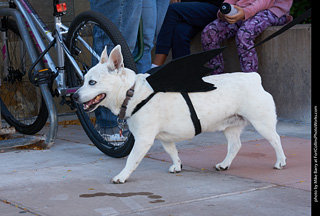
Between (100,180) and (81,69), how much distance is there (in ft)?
3.75

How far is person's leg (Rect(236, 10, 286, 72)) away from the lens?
244 inches

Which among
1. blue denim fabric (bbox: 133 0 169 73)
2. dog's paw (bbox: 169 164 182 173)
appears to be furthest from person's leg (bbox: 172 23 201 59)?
dog's paw (bbox: 169 164 182 173)

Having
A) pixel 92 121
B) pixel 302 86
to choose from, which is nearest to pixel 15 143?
pixel 92 121

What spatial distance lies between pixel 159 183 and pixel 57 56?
1.65m

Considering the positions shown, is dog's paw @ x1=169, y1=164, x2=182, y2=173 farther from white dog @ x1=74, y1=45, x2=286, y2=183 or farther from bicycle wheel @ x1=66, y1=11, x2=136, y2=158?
bicycle wheel @ x1=66, y1=11, x2=136, y2=158

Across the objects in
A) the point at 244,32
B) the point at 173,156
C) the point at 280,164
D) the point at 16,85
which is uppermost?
the point at 244,32

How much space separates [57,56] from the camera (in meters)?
4.81

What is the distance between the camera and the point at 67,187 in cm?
371

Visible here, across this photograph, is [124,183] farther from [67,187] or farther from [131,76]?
[131,76]

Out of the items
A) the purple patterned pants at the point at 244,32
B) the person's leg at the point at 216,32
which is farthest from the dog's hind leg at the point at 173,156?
the person's leg at the point at 216,32

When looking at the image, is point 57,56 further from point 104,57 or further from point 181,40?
point 181,40

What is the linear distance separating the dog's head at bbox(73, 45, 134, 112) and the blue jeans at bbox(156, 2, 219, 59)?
3.00 meters

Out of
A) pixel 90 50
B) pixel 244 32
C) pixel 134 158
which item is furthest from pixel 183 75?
pixel 244 32

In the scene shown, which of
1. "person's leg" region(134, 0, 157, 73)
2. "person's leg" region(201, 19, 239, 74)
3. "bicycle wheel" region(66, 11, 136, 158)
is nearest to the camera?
"bicycle wheel" region(66, 11, 136, 158)
